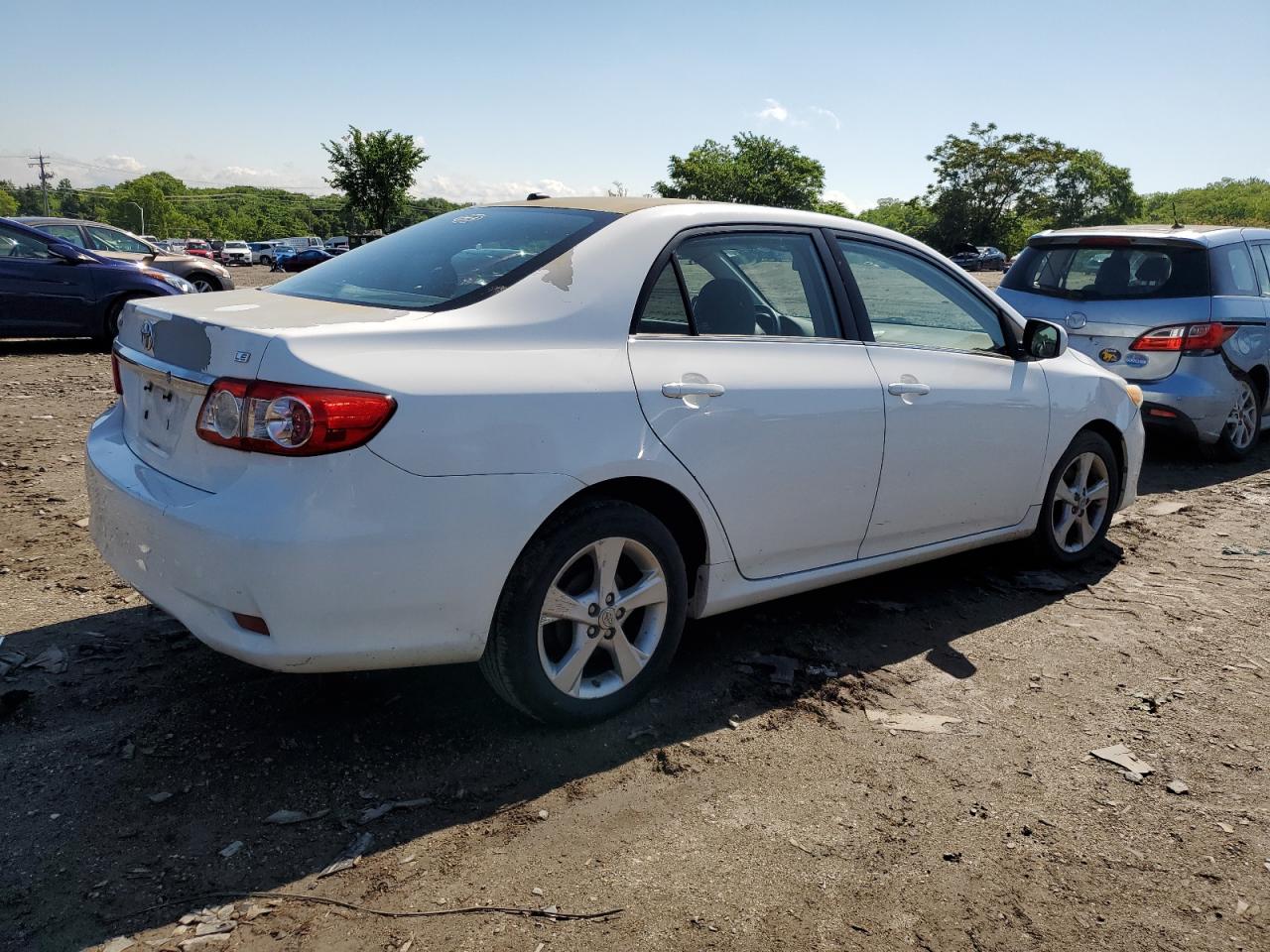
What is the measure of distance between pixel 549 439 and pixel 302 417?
689 millimetres

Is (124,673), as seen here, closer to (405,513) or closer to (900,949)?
(405,513)

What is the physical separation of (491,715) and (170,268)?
1387 centimetres

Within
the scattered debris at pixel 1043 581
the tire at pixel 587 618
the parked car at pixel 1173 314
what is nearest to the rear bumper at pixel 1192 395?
the parked car at pixel 1173 314

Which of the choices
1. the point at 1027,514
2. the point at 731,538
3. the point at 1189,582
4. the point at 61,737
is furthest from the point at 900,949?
the point at 1189,582

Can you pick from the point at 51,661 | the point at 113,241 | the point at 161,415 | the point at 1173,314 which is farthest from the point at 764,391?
the point at 113,241

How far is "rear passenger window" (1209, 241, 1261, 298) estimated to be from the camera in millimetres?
7707

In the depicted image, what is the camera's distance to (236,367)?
281cm

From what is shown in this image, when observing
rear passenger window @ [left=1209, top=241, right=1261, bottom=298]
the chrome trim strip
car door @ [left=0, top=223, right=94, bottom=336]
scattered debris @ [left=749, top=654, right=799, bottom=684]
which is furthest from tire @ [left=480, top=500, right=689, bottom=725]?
car door @ [left=0, top=223, right=94, bottom=336]

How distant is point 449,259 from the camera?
11.7ft

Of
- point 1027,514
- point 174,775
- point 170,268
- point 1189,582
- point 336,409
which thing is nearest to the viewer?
point 336,409

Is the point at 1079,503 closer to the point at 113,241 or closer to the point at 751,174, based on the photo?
the point at 113,241

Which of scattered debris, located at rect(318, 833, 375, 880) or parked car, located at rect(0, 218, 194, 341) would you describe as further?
parked car, located at rect(0, 218, 194, 341)

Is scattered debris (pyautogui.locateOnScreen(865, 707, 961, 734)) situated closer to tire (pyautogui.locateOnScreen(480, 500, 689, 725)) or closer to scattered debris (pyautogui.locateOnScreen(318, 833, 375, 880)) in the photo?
tire (pyautogui.locateOnScreen(480, 500, 689, 725))

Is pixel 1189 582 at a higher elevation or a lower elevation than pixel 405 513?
lower
